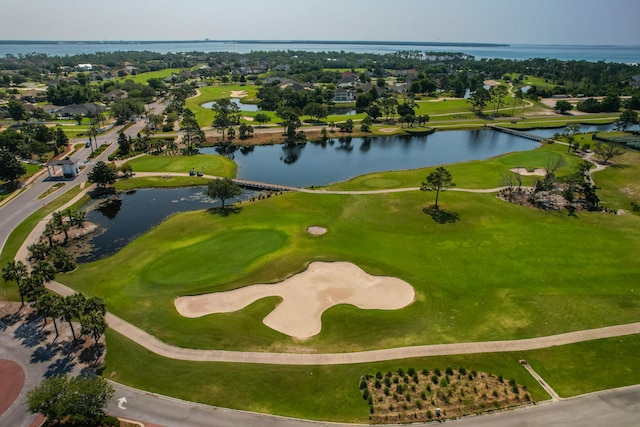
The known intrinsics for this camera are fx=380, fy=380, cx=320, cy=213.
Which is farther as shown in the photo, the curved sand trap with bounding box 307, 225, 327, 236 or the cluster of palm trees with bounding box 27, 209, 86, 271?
the curved sand trap with bounding box 307, 225, 327, 236

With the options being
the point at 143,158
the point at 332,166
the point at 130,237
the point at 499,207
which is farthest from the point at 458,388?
the point at 143,158

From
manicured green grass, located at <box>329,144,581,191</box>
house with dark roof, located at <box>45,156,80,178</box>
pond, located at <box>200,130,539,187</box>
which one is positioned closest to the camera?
house with dark roof, located at <box>45,156,80,178</box>

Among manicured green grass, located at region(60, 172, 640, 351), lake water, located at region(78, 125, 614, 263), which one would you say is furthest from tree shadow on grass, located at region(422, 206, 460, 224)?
lake water, located at region(78, 125, 614, 263)

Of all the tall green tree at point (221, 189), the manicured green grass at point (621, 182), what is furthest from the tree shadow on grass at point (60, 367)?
the manicured green grass at point (621, 182)

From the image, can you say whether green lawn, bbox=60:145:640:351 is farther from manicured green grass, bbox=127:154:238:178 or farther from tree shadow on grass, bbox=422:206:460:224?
manicured green grass, bbox=127:154:238:178

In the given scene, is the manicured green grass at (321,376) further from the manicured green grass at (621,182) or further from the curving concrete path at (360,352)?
the manicured green grass at (621,182)

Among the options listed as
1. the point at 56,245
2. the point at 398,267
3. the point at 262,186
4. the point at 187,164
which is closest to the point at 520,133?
the point at 262,186

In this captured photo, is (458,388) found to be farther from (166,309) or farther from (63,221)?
(63,221)
